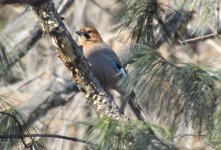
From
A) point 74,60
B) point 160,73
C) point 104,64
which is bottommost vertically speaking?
point 104,64

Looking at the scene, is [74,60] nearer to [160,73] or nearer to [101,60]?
[160,73]

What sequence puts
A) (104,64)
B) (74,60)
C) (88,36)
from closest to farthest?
(74,60) < (104,64) < (88,36)

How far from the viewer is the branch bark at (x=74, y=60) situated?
3.73m

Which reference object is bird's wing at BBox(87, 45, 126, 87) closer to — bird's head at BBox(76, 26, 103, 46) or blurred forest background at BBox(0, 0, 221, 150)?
bird's head at BBox(76, 26, 103, 46)

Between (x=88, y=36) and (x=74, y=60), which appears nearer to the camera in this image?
(x=74, y=60)

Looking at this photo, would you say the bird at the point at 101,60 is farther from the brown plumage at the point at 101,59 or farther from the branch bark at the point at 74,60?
the branch bark at the point at 74,60

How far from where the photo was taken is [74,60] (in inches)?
151

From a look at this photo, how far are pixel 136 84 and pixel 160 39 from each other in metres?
1.22

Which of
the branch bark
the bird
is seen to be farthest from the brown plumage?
the branch bark

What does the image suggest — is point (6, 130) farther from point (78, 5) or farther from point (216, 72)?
point (78, 5)

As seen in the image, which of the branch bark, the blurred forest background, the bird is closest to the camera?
the blurred forest background

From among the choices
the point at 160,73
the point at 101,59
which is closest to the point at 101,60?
the point at 101,59

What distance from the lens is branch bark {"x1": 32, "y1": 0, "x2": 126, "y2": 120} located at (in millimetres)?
3727

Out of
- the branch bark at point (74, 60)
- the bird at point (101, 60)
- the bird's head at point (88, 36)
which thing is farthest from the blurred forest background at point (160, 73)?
the bird's head at point (88, 36)
